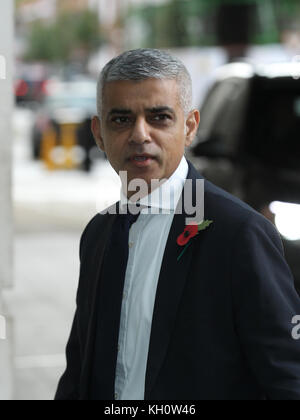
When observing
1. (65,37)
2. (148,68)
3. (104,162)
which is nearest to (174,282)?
(148,68)

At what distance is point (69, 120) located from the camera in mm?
23125

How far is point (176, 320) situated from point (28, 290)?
6.76 metres

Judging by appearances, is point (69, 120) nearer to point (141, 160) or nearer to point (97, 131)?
point (97, 131)

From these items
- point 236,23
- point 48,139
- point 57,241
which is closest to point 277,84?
point 57,241

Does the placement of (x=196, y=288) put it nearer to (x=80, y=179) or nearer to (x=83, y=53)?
(x=80, y=179)

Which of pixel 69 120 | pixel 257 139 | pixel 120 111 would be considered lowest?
pixel 69 120

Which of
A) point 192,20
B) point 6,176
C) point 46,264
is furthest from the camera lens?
point 192,20

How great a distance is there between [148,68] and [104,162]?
20997 millimetres

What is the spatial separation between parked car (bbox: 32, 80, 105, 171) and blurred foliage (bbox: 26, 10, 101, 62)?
61736 millimetres

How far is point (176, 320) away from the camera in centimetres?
205

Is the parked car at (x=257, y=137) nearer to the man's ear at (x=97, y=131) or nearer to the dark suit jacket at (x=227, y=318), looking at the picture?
the man's ear at (x=97, y=131)

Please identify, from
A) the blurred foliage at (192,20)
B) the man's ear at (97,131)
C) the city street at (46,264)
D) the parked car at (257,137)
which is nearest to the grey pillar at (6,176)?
the city street at (46,264)

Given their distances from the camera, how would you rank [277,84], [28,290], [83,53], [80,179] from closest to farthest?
[277,84] < [28,290] < [80,179] < [83,53]

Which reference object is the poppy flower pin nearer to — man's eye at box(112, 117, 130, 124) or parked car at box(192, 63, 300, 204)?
man's eye at box(112, 117, 130, 124)
